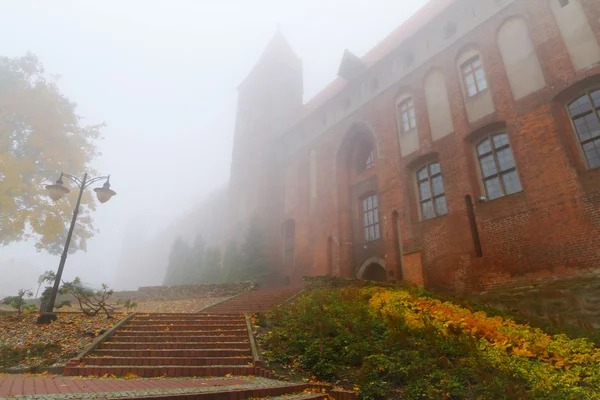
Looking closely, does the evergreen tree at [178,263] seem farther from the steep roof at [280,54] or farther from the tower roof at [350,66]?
the tower roof at [350,66]

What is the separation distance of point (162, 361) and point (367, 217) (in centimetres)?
1549

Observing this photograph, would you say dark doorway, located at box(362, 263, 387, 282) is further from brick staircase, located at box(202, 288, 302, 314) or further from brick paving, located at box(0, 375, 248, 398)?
brick paving, located at box(0, 375, 248, 398)

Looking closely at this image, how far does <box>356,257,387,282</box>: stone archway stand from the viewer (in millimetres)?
19141

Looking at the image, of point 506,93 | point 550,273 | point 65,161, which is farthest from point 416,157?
point 65,161

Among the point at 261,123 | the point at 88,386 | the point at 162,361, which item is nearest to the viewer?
the point at 88,386

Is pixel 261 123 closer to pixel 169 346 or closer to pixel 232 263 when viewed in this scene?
pixel 232 263

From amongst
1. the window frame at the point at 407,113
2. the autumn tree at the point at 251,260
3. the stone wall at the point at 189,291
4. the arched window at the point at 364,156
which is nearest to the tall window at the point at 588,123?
the window frame at the point at 407,113

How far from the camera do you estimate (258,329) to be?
900cm

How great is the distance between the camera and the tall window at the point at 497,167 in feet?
41.3

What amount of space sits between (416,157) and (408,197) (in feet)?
6.52

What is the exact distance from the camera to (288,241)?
2672cm

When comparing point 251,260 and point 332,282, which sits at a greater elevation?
point 251,260

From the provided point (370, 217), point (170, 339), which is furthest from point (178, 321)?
point (370, 217)

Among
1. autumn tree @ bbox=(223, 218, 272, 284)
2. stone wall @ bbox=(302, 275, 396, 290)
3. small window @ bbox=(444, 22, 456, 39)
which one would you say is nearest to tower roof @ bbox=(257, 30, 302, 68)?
autumn tree @ bbox=(223, 218, 272, 284)
